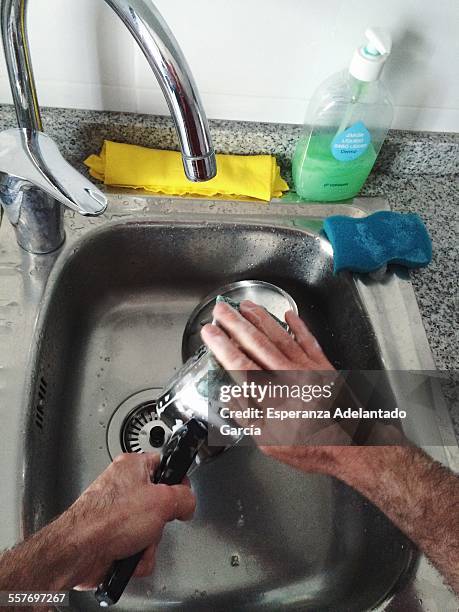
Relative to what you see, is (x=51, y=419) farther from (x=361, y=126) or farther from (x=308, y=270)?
(x=361, y=126)

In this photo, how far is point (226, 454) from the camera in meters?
0.70

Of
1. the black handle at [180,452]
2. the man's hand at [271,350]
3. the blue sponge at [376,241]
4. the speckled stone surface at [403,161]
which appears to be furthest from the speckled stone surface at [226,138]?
the black handle at [180,452]

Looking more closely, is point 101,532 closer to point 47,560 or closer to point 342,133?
point 47,560

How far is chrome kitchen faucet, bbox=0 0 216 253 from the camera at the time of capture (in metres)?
0.44

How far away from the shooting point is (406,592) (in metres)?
0.53

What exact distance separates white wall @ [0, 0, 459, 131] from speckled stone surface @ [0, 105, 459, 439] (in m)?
0.02

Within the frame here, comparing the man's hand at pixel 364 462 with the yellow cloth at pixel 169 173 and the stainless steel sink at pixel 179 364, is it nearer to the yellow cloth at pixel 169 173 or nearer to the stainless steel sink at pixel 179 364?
the stainless steel sink at pixel 179 364

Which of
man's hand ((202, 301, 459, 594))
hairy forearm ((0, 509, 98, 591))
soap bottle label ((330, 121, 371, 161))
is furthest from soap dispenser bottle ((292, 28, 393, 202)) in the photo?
hairy forearm ((0, 509, 98, 591))

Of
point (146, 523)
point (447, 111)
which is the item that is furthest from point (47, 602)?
point (447, 111)

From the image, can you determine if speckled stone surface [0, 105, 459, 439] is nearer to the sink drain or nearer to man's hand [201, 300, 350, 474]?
man's hand [201, 300, 350, 474]

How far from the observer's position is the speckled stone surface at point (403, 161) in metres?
0.70

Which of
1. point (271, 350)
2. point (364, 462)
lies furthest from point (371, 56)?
point (364, 462)

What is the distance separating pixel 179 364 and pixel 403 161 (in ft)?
1.43

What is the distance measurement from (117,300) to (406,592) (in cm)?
52
